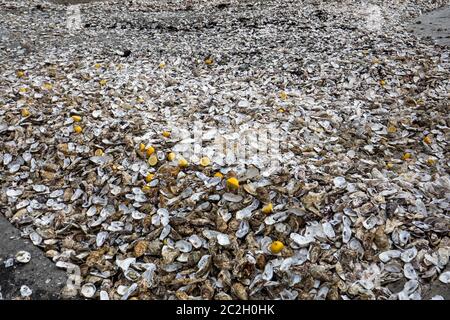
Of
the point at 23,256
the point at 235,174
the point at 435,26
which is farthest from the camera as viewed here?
the point at 435,26

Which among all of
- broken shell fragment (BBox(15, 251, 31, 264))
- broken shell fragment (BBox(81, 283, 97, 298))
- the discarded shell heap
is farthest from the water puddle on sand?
broken shell fragment (BBox(15, 251, 31, 264))

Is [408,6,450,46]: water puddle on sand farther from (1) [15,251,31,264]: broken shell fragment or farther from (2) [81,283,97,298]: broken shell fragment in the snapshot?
(1) [15,251,31,264]: broken shell fragment

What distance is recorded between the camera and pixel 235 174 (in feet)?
15.7

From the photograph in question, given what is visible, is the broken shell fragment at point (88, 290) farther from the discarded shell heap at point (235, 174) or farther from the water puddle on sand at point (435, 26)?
the water puddle on sand at point (435, 26)

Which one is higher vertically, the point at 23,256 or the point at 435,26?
the point at 435,26

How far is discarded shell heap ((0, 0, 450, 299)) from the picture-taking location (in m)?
3.80

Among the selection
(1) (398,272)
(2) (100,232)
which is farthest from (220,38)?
(1) (398,272)

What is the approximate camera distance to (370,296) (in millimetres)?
3498

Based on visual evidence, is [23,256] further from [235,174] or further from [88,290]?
[235,174]

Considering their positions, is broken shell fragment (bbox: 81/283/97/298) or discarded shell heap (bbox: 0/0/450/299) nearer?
broken shell fragment (bbox: 81/283/97/298)

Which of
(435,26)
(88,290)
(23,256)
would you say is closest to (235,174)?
(88,290)

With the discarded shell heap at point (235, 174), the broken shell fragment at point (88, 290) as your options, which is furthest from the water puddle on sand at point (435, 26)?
the broken shell fragment at point (88, 290)

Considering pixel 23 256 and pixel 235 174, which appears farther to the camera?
pixel 235 174

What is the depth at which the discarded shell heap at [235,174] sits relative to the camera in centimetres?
380
